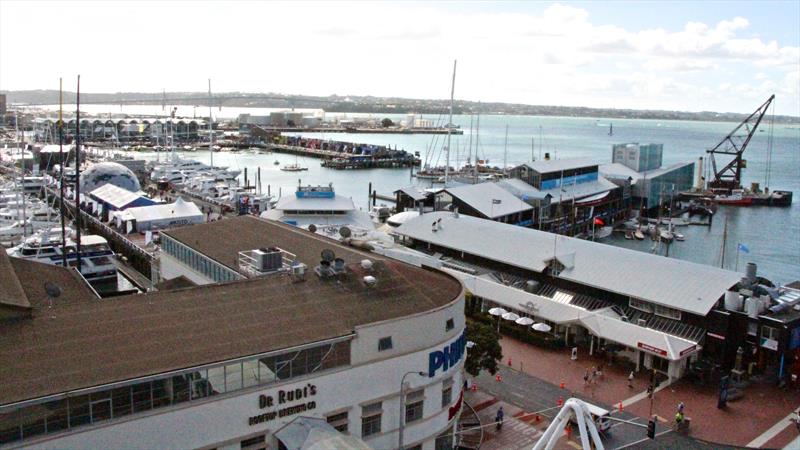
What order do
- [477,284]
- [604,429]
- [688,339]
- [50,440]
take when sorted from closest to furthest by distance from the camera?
[50,440], [604,429], [688,339], [477,284]

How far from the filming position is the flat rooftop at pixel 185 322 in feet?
34.7

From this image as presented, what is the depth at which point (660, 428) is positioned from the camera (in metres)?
17.6

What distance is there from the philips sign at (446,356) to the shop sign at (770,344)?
11363mm

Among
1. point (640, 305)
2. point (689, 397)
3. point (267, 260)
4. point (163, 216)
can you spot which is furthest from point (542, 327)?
point (163, 216)

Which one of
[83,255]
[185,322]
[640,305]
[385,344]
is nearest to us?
[185,322]

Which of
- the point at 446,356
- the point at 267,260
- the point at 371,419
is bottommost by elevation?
the point at 371,419

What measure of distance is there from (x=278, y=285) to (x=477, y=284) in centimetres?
1322

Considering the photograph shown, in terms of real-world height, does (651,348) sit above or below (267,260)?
below

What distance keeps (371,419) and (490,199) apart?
28528 mm

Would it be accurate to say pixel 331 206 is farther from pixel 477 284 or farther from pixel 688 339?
pixel 688 339

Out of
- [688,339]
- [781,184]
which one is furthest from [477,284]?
[781,184]

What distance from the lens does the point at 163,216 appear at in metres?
38.3

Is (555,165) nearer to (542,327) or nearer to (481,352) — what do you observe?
(542,327)

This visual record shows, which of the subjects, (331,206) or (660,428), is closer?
(660,428)
